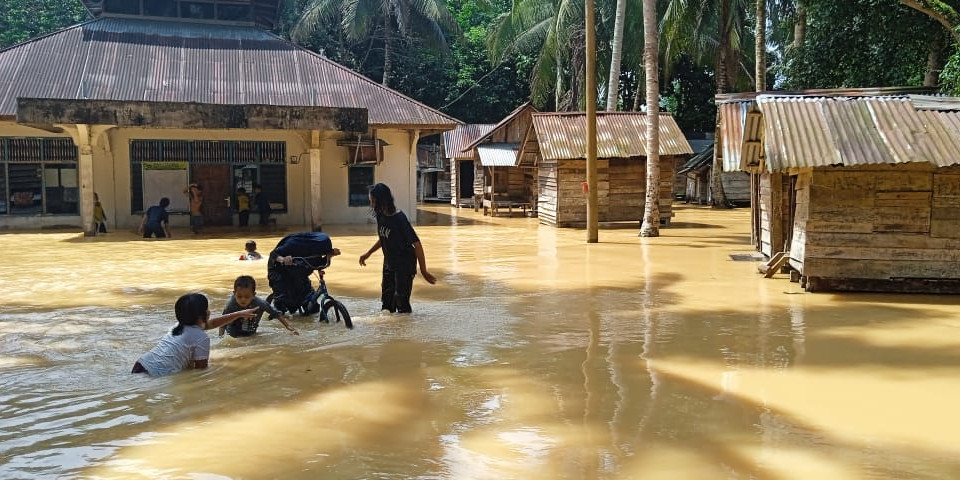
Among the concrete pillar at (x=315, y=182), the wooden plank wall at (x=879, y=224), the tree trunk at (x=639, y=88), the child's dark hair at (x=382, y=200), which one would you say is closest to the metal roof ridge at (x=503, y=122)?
the tree trunk at (x=639, y=88)

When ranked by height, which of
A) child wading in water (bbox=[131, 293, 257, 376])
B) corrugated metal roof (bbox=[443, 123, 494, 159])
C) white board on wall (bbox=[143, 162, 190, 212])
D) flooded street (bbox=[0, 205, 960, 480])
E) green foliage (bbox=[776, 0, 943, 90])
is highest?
green foliage (bbox=[776, 0, 943, 90])

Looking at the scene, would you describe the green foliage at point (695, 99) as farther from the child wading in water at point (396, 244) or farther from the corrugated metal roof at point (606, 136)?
the child wading in water at point (396, 244)

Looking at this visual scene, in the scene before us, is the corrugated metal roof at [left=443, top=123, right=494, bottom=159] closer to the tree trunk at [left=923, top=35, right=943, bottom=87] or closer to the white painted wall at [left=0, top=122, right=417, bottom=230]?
the white painted wall at [left=0, top=122, right=417, bottom=230]

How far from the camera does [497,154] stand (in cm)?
2980

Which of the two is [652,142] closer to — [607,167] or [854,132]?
[607,167]

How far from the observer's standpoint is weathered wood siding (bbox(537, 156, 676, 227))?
22.1 meters

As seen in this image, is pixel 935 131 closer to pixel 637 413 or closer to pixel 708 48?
pixel 637 413

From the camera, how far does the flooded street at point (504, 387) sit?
441cm

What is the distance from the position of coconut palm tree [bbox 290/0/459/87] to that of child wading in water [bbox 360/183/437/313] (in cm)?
2841

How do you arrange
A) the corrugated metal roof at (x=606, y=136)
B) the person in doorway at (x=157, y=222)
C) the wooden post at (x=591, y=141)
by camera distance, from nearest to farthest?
1. the wooden post at (x=591, y=141)
2. the person in doorway at (x=157, y=222)
3. the corrugated metal roof at (x=606, y=136)

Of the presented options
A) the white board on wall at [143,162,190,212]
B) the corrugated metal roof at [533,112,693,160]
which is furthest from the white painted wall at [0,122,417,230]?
the corrugated metal roof at [533,112,693,160]

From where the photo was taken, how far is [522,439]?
4.75 m

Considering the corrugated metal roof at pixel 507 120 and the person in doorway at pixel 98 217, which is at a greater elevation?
the corrugated metal roof at pixel 507 120

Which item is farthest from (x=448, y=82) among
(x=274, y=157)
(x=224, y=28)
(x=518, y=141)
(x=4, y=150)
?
(x=4, y=150)
